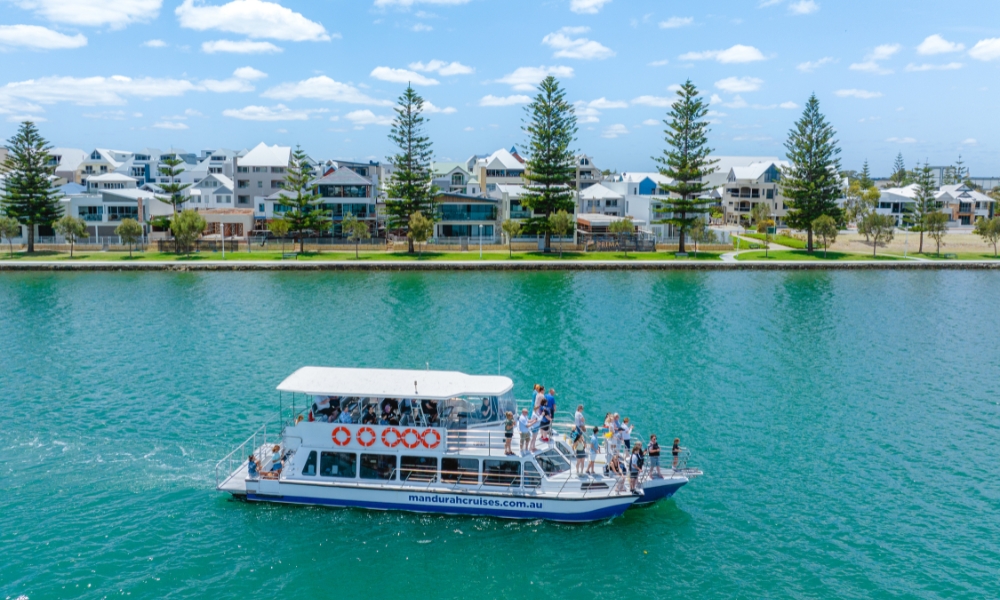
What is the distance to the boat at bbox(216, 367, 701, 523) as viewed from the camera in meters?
22.5

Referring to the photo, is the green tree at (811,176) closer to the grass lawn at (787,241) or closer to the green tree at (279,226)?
the grass lawn at (787,241)

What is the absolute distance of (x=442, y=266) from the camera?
8138cm

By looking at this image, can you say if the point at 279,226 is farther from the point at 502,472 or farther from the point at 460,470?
the point at 502,472

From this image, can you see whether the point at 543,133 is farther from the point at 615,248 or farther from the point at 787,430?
the point at 787,430

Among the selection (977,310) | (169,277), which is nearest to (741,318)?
(977,310)

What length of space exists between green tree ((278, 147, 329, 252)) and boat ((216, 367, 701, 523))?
68.7 metres

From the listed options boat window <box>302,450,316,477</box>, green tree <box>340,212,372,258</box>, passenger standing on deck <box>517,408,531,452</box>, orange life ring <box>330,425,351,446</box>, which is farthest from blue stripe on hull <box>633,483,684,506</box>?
green tree <box>340,212,372,258</box>

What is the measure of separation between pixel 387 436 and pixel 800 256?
76888mm

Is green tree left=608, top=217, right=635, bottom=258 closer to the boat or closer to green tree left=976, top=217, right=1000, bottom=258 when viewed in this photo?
green tree left=976, top=217, right=1000, bottom=258

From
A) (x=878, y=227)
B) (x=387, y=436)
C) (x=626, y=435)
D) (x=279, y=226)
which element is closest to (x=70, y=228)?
(x=279, y=226)

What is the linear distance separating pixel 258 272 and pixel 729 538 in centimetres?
6572

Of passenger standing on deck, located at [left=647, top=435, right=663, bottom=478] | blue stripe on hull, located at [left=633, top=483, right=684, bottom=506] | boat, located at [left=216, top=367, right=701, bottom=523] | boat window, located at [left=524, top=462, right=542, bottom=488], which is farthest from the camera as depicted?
passenger standing on deck, located at [left=647, top=435, right=663, bottom=478]

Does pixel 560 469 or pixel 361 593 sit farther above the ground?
pixel 560 469

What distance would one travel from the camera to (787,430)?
30.3 meters
